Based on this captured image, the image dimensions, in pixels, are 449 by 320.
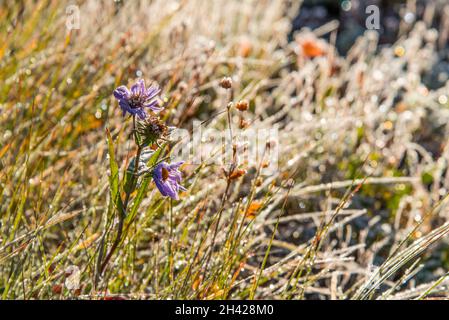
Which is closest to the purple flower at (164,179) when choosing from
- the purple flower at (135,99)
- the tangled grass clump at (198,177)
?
the tangled grass clump at (198,177)

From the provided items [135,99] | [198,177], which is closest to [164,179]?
[135,99]

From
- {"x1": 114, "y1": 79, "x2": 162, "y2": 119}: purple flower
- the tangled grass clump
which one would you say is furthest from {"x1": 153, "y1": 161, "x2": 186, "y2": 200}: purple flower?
{"x1": 114, "y1": 79, "x2": 162, "y2": 119}: purple flower

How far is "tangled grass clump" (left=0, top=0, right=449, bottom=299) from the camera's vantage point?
56.1 inches

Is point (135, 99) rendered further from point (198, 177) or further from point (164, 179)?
point (198, 177)

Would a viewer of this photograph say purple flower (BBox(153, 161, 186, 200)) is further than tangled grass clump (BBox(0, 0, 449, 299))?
No

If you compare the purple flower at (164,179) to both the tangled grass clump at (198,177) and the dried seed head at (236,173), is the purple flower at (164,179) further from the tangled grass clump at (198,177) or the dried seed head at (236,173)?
the dried seed head at (236,173)

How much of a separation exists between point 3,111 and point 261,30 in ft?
7.34

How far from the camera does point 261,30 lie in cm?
401

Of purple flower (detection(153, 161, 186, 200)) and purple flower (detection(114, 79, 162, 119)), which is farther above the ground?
purple flower (detection(114, 79, 162, 119))

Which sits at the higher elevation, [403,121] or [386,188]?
[403,121]

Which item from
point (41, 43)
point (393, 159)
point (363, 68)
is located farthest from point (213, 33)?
point (393, 159)

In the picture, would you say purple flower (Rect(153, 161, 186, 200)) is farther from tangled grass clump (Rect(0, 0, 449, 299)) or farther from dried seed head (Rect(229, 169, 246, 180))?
dried seed head (Rect(229, 169, 246, 180))

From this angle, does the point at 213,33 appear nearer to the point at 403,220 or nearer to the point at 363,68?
the point at 363,68
